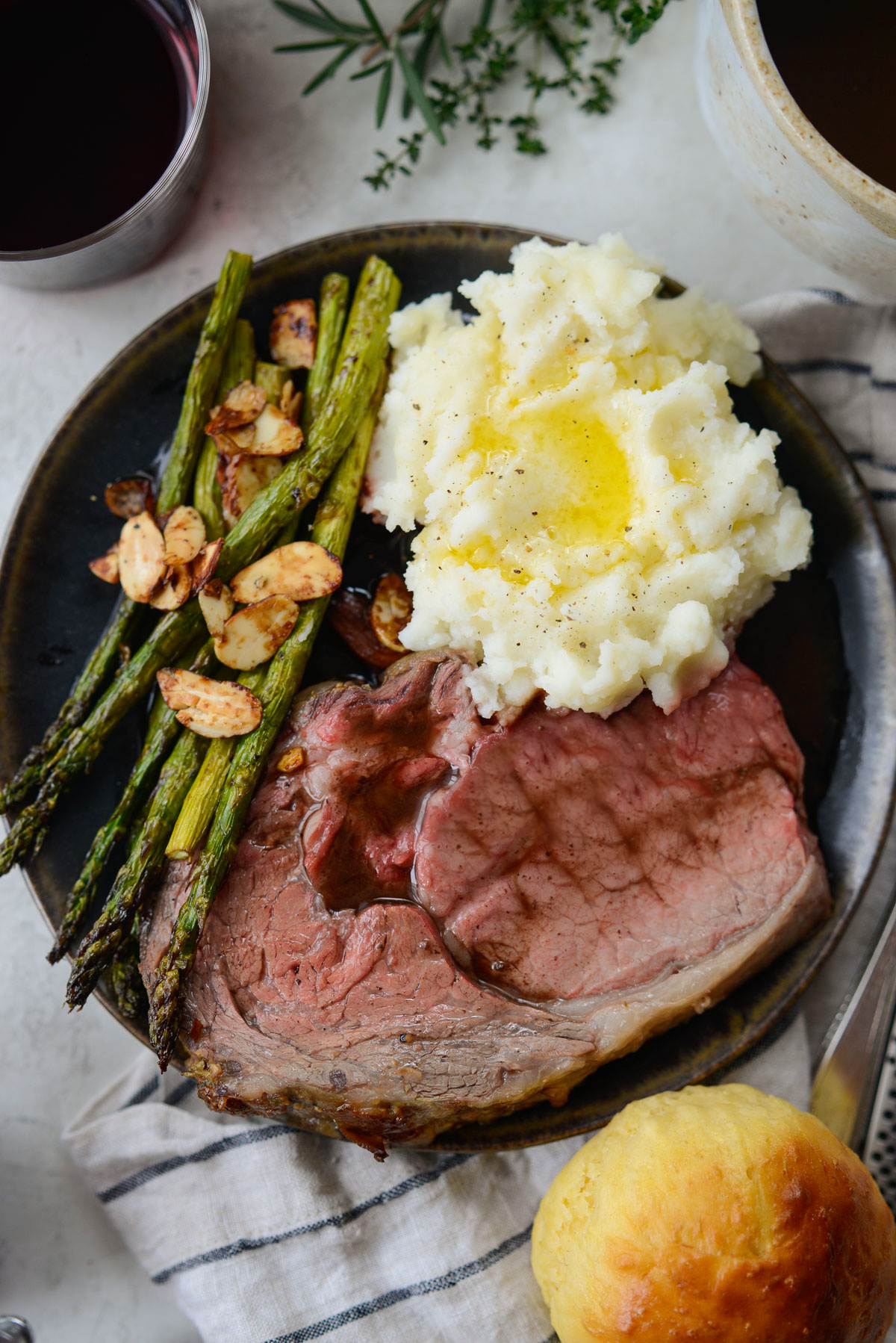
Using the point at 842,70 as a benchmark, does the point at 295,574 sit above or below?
below

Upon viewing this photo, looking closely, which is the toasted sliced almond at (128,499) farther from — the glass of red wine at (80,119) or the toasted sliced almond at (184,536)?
the glass of red wine at (80,119)

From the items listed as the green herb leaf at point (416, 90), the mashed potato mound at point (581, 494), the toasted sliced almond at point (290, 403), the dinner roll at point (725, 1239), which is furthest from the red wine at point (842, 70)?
the dinner roll at point (725, 1239)

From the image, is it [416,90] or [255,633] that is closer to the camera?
[255,633]

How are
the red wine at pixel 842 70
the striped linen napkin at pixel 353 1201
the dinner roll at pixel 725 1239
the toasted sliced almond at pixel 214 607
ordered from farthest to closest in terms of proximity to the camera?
the striped linen napkin at pixel 353 1201 → the toasted sliced almond at pixel 214 607 → the red wine at pixel 842 70 → the dinner roll at pixel 725 1239

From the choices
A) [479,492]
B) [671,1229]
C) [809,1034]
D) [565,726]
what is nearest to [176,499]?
[479,492]

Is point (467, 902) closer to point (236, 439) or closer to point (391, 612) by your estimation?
point (391, 612)

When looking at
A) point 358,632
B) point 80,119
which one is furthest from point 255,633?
point 80,119

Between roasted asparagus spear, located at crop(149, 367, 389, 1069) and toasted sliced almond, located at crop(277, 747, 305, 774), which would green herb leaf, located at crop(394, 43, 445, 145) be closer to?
roasted asparagus spear, located at crop(149, 367, 389, 1069)

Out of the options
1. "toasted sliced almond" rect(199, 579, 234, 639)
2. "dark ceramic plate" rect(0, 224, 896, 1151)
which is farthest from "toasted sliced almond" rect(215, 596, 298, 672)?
"dark ceramic plate" rect(0, 224, 896, 1151)
